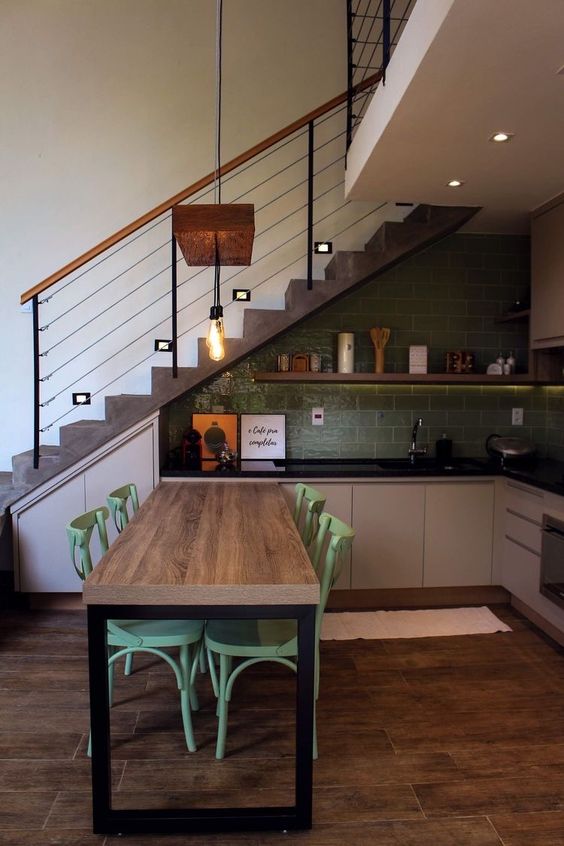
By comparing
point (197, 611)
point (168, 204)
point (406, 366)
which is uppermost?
point (168, 204)

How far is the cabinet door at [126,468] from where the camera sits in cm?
371

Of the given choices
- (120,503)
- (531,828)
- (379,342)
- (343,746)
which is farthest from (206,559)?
(379,342)

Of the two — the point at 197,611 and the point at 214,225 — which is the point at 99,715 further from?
the point at 214,225

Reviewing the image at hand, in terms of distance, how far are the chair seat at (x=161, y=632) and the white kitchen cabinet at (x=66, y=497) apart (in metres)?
1.42

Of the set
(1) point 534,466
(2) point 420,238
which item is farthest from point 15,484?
(1) point 534,466

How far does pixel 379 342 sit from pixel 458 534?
143 centimetres

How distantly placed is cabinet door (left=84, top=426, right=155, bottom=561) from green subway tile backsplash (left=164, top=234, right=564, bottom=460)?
22.9 inches

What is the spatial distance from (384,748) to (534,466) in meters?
2.30

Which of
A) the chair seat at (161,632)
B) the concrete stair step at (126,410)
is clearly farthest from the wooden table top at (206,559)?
the concrete stair step at (126,410)

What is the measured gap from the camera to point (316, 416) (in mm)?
4395

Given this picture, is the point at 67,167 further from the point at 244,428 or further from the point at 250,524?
the point at 250,524

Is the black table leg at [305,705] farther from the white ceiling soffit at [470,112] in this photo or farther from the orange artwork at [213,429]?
the orange artwork at [213,429]

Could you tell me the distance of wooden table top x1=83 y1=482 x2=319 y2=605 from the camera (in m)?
1.83

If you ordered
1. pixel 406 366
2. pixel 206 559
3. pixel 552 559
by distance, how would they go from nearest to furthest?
pixel 206 559, pixel 552 559, pixel 406 366
